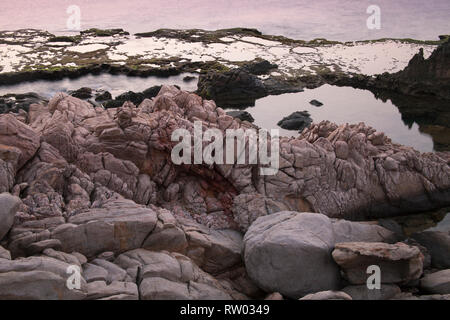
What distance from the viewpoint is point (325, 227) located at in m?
15.8

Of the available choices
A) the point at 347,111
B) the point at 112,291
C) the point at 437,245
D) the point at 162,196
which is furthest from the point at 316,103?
the point at 112,291

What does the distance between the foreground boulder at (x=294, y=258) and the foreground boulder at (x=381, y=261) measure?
1.70 ft

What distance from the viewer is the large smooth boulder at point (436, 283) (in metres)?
14.5

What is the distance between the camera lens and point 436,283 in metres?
14.7

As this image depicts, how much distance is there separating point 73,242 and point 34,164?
484 centimetres

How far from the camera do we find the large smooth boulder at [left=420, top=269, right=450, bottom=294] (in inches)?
569

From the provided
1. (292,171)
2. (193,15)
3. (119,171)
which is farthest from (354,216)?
(193,15)

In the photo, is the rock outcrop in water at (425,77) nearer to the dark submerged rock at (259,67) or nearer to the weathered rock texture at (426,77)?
the weathered rock texture at (426,77)

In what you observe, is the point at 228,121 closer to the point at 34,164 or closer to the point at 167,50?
the point at 34,164

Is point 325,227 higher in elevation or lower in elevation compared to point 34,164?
lower

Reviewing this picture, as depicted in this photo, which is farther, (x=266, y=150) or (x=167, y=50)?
(x=167, y=50)

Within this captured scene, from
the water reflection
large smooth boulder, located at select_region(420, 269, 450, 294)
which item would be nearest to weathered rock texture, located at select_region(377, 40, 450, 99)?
the water reflection

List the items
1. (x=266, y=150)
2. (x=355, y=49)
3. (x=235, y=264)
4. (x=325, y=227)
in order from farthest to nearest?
(x=355, y=49), (x=266, y=150), (x=235, y=264), (x=325, y=227)

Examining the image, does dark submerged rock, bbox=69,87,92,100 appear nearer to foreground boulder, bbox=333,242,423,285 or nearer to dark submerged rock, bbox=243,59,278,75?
dark submerged rock, bbox=243,59,278,75
